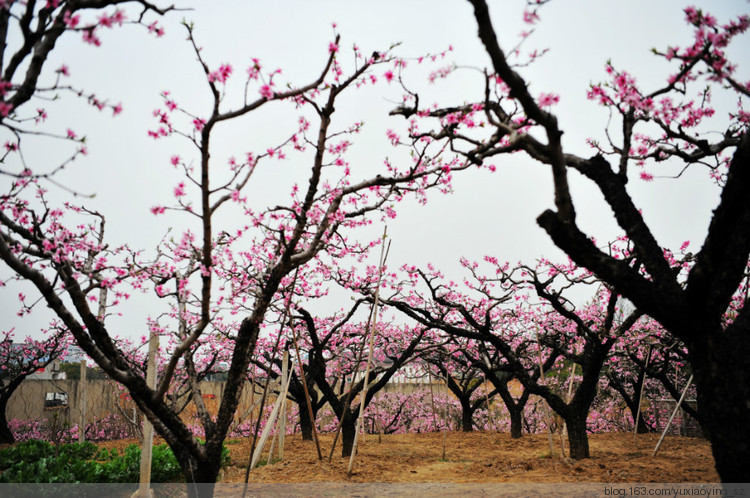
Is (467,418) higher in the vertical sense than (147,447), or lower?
lower

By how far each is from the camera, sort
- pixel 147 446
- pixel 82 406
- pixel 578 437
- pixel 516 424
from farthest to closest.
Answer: pixel 516 424 → pixel 82 406 → pixel 578 437 → pixel 147 446

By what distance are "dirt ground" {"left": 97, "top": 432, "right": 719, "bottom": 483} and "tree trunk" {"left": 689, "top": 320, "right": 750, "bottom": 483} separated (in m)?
3.15

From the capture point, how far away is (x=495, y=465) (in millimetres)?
7539

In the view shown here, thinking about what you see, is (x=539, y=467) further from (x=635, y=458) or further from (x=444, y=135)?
(x=444, y=135)

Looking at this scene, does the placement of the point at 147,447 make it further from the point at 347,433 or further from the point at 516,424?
the point at 516,424

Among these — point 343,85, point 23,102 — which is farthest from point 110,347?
point 343,85

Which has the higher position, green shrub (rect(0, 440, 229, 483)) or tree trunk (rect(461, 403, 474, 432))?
green shrub (rect(0, 440, 229, 483))

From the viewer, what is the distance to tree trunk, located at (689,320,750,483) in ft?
9.86

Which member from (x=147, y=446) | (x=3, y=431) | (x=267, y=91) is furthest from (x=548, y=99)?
(x=3, y=431)

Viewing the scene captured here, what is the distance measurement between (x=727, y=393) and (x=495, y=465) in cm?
517

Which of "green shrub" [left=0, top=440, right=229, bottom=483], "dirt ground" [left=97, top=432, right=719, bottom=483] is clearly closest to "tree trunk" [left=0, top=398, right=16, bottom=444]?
"green shrub" [left=0, top=440, right=229, bottom=483]

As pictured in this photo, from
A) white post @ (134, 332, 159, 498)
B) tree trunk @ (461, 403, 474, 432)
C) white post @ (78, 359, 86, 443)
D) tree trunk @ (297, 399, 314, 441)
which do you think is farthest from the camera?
tree trunk @ (461, 403, 474, 432)

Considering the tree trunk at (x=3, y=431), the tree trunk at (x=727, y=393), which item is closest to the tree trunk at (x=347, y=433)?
the tree trunk at (x=727, y=393)

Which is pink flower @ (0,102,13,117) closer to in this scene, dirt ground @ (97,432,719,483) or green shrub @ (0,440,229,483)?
green shrub @ (0,440,229,483)
